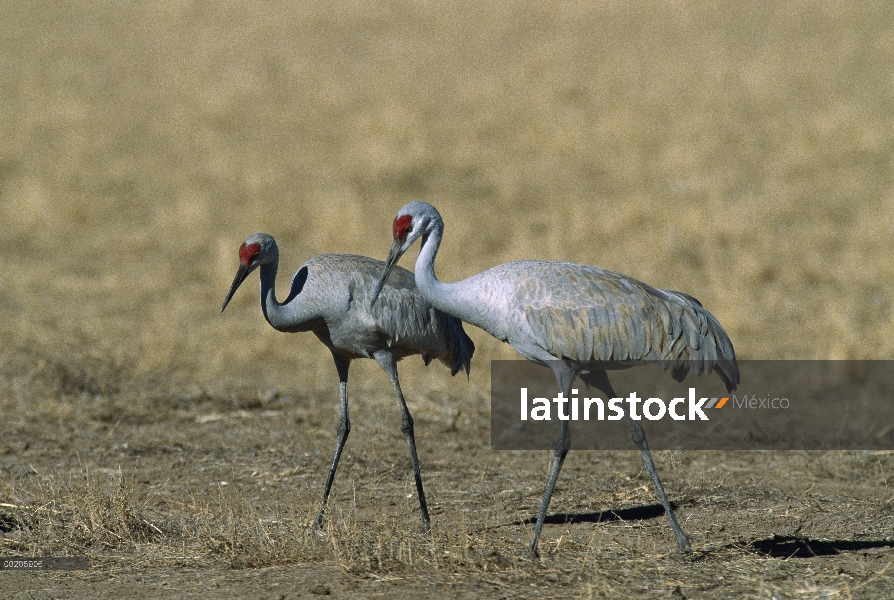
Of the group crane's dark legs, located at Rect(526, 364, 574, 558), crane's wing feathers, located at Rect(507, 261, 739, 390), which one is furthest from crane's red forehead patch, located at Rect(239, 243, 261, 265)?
crane's dark legs, located at Rect(526, 364, 574, 558)

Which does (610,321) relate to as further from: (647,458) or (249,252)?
(249,252)

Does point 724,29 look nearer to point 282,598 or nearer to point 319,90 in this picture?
point 319,90

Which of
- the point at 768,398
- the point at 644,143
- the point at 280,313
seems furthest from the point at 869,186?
the point at 280,313

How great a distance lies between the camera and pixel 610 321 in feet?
15.9

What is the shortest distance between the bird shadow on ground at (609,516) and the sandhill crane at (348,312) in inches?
26.5

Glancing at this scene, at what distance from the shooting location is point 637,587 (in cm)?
418

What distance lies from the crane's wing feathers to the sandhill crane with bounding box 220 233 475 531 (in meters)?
0.95

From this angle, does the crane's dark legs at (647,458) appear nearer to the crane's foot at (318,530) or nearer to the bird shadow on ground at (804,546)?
the bird shadow on ground at (804,546)

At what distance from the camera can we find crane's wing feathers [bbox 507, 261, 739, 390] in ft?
15.6

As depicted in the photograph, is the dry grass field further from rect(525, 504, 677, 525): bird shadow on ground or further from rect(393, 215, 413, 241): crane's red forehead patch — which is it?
rect(393, 215, 413, 241): crane's red forehead patch

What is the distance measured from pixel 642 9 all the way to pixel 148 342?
547 inches

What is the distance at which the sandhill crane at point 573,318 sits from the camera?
15.7 feet

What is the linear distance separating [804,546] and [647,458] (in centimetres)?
81

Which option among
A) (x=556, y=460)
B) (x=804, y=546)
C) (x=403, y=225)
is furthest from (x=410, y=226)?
(x=804, y=546)
